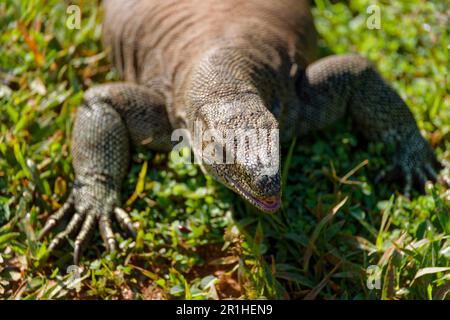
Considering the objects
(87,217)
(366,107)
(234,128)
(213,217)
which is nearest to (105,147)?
(87,217)

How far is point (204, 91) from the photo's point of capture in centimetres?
407

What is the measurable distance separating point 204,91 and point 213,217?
0.89 meters

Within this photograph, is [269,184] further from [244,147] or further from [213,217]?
[213,217]

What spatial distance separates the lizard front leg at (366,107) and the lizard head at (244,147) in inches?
40.2

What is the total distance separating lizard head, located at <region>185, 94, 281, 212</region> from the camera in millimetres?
3465

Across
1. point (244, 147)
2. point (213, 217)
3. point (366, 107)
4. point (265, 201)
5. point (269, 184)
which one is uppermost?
point (244, 147)

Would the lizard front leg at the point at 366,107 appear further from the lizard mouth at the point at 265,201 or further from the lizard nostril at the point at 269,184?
the lizard nostril at the point at 269,184

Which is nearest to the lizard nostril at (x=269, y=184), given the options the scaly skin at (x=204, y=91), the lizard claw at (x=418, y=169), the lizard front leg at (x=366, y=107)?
the scaly skin at (x=204, y=91)

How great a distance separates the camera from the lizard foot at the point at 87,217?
427cm

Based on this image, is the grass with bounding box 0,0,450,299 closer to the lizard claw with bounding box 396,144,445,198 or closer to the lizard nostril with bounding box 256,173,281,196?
the lizard claw with bounding box 396,144,445,198

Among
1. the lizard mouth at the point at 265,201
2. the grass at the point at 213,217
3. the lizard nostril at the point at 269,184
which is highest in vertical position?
the lizard nostril at the point at 269,184

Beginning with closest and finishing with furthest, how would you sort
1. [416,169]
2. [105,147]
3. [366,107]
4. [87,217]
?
[87,217] < [105,147] < [416,169] < [366,107]

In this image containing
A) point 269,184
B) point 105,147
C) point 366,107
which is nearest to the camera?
point 269,184
